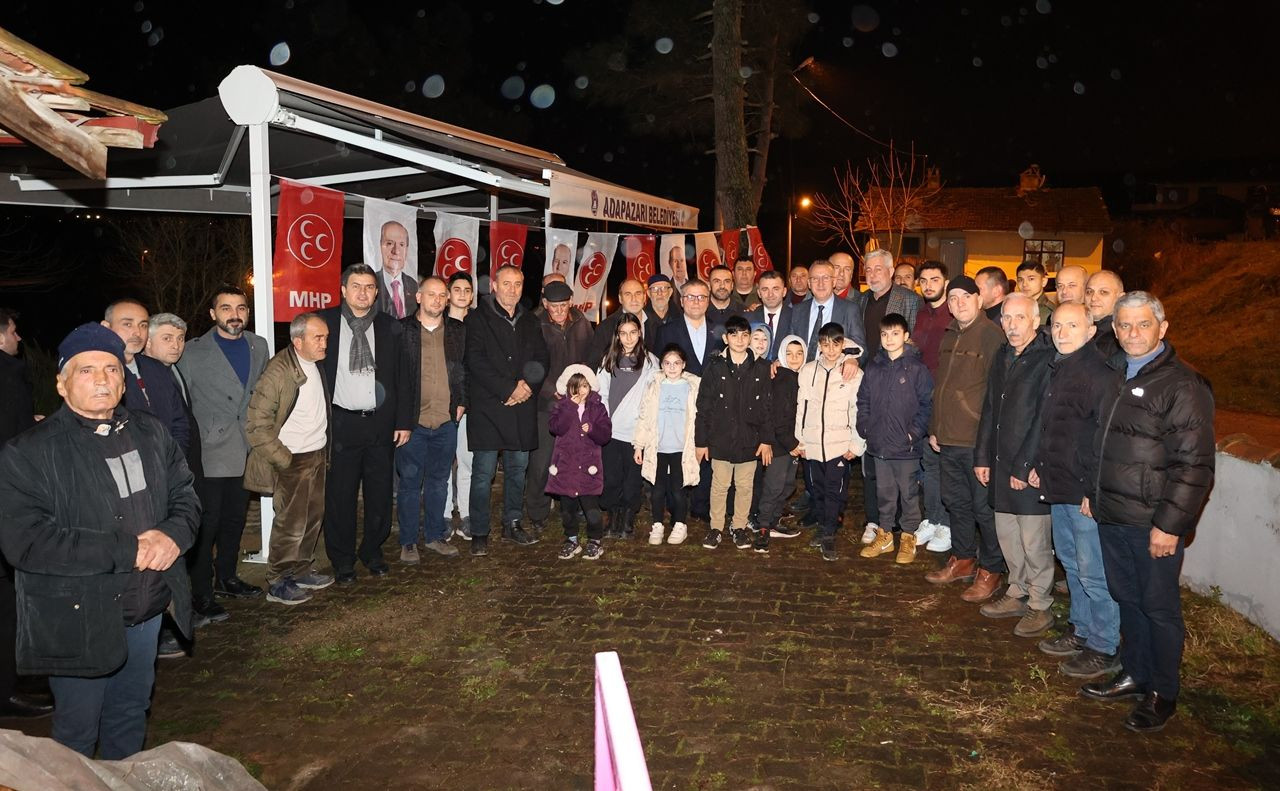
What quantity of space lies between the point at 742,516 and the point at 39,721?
4.91 metres

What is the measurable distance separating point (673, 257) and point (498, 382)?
518 cm

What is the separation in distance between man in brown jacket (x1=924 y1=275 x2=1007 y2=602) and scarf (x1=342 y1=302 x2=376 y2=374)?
4187 millimetres

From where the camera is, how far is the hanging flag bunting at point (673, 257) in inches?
442

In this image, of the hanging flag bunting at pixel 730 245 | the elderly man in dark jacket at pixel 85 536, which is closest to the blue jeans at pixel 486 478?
the elderly man in dark jacket at pixel 85 536

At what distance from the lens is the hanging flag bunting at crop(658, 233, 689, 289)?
11219 mm

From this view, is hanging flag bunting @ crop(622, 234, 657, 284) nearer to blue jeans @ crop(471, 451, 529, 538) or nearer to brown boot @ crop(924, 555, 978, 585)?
blue jeans @ crop(471, 451, 529, 538)

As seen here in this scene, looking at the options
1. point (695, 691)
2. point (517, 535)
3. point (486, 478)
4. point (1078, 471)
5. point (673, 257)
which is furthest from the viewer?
point (673, 257)

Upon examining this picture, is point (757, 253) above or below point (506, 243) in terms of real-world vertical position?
above

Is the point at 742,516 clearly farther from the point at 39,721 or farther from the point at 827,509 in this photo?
the point at 39,721

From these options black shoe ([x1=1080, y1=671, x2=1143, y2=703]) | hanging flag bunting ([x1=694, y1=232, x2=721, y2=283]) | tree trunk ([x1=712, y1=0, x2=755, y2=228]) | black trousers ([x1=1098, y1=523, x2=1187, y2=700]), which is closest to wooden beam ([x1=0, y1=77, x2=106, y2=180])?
black trousers ([x1=1098, y1=523, x2=1187, y2=700])

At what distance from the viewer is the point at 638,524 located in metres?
7.83

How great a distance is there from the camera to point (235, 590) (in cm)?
591

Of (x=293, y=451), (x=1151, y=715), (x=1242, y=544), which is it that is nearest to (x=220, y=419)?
(x=293, y=451)

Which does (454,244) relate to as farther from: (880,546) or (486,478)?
(880,546)
